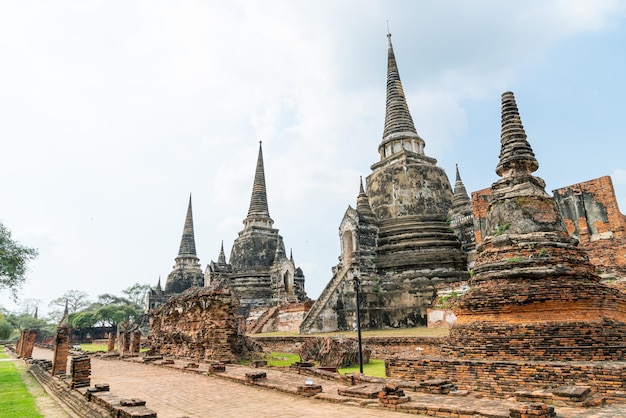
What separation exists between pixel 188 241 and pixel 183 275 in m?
4.05

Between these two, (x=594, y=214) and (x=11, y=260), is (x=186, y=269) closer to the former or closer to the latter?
(x=11, y=260)

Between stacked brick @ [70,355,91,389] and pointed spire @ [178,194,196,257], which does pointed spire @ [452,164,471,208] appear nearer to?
stacked brick @ [70,355,91,389]

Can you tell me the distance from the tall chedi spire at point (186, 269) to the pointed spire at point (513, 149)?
122ft

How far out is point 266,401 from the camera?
7.38 metres

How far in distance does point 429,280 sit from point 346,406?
1573cm

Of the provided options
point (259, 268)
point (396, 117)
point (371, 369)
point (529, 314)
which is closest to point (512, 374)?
point (529, 314)

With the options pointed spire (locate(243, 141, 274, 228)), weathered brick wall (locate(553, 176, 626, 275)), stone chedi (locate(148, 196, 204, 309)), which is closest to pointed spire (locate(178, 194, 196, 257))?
stone chedi (locate(148, 196, 204, 309))

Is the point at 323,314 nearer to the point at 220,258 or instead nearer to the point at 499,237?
the point at 499,237

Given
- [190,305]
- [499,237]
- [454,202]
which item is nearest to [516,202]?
[499,237]

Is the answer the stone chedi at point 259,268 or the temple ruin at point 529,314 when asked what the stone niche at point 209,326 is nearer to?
Result: the temple ruin at point 529,314

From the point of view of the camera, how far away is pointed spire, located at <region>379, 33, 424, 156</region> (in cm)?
2767

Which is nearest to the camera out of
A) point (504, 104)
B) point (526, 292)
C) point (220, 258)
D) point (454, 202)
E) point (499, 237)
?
point (526, 292)

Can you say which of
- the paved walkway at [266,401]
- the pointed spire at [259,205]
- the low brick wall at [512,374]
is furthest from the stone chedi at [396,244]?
the pointed spire at [259,205]

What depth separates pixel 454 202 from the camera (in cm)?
2547
